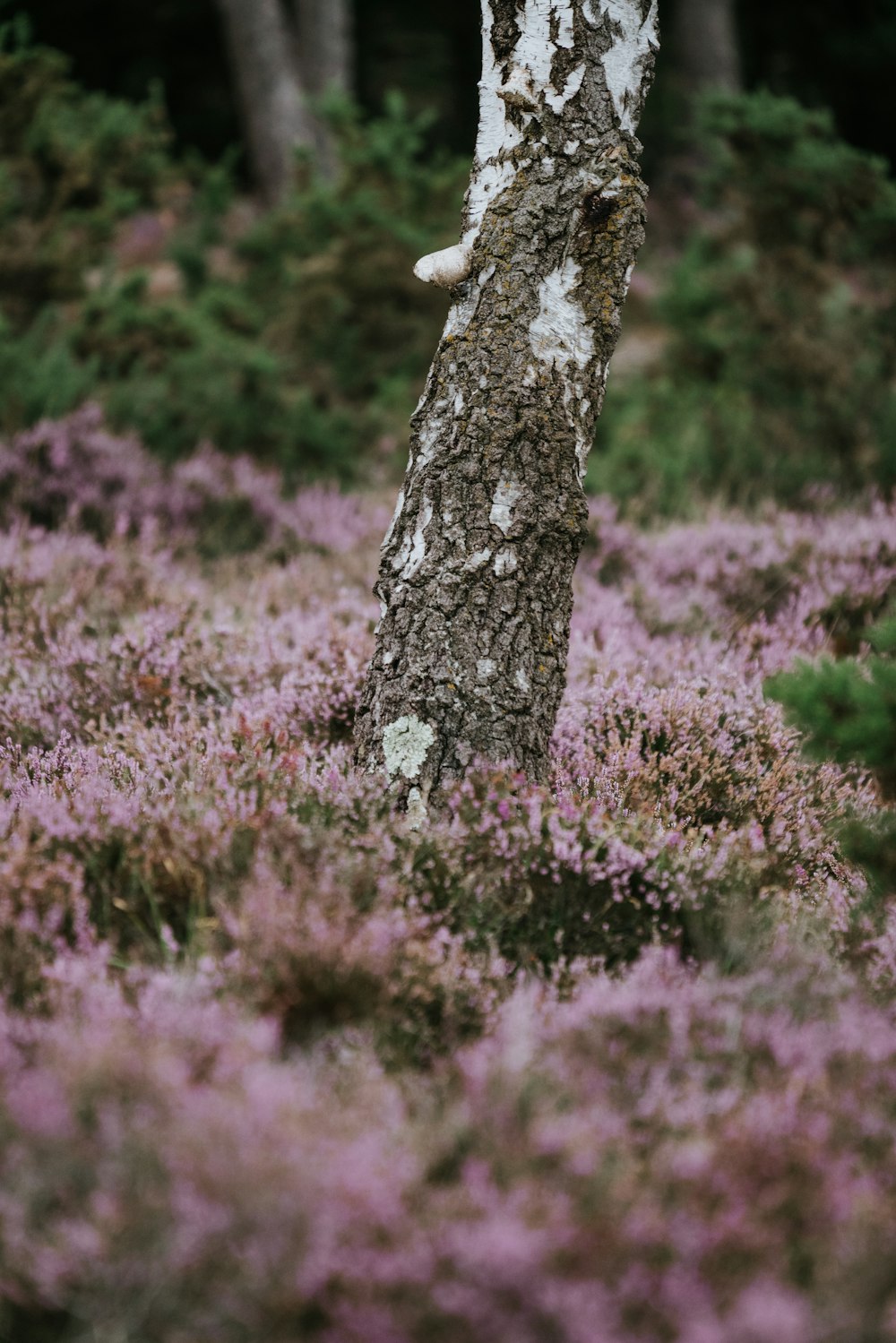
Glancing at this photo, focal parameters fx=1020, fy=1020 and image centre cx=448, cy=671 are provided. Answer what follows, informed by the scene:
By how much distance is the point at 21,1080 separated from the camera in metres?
1.76

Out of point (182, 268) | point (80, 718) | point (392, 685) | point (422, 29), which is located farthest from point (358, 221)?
point (422, 29)

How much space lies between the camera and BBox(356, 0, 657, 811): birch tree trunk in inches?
110

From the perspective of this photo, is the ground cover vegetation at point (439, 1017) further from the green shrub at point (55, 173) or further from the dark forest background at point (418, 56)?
the dark forest background at point (418, 56)

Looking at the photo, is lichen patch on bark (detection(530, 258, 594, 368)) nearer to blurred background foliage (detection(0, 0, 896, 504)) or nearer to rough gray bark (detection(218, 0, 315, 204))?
blurred background foliage (detection(0, 0, 896, 504))

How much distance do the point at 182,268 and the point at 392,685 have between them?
338 inches

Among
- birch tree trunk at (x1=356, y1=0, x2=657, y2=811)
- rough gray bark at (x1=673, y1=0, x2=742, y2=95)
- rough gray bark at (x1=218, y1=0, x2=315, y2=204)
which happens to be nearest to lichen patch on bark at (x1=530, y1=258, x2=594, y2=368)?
birch tree trunk at (x1=356, y1=0, x2=657, y2=811)

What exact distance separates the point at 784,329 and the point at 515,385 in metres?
5.88

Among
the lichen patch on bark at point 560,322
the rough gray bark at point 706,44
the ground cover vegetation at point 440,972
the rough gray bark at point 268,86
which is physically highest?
the rough gray bark at point 706,44

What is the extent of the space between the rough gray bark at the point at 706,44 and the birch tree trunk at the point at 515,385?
13485 mm

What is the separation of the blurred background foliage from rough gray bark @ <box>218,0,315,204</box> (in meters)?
4.48

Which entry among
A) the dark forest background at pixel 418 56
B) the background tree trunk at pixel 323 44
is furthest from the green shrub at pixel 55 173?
the dark forest background at pixel 418 56

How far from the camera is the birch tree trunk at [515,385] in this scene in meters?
2.79

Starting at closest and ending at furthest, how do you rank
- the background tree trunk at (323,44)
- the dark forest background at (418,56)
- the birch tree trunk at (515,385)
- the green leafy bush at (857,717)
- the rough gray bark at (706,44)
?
the green leafy bush at (857,717), the birch tree trunk at (515,385), the background tree trunk at (323,44), the rough gray bark at (706,44), the dark forest background at (418,56)

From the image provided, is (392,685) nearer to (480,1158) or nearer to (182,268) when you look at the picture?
(480,1158)
